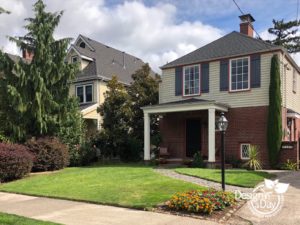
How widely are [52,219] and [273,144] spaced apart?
1292 cm

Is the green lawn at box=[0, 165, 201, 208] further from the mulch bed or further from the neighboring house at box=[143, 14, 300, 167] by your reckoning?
the neighboring house at box=[143, 14, 300, 167]

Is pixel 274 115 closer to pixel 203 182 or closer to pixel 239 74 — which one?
pixel 239 74

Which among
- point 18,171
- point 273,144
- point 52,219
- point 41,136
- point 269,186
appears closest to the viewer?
point 52,219

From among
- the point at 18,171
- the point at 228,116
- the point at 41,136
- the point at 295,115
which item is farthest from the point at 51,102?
the point at 295,115

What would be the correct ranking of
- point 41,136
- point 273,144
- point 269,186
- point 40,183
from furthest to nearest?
point 41,136 < point 273,144 < point 40,183 < point 269,186

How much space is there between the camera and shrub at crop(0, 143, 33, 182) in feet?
49.7

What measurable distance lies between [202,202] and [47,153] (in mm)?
11510

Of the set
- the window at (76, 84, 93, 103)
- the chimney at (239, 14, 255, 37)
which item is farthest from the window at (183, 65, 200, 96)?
the window at (76, 84, 93, 103)

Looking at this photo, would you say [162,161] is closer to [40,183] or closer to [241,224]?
[40,183]

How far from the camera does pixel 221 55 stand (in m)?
20.2

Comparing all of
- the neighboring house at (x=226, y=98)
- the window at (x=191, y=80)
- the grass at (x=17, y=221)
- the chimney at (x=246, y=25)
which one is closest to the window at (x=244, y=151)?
the neighboring house at (x=226, y=98)

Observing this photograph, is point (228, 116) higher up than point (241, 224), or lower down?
higher up

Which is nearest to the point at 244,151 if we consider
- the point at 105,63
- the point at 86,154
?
the point at 86,154

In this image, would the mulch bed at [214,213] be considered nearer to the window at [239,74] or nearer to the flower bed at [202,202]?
the flower bed at [202,202]
